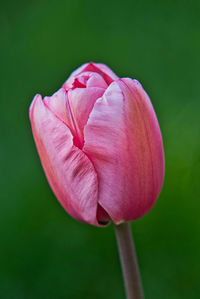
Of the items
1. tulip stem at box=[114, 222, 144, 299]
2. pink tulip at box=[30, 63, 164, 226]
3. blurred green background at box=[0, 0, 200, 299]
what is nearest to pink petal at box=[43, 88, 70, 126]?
pink tulip at box=[30, 63, 164, 226]

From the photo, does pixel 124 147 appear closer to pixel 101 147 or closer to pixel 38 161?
pixel 101 147

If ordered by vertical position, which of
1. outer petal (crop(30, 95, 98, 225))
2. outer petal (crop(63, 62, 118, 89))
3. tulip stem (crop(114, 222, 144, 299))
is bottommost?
tulip stem (crop(114, 222, 144, 299))

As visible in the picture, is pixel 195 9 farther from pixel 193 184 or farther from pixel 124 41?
pixel 193 184

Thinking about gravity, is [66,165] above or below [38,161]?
above

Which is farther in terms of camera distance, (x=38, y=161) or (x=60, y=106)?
(x=38, y=161)

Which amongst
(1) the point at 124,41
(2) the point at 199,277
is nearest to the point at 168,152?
(2) the point at 199,277

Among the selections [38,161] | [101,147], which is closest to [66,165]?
[101,147]

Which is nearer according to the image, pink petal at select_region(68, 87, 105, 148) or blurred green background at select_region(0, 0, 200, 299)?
pink petal at select_region(68, 87, 105, 148)

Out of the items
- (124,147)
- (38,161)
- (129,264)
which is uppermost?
(124,147)

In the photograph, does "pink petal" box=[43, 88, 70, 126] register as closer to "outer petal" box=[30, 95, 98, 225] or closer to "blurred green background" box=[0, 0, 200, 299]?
"outer petal" box=[30, 95, 98, 225]
